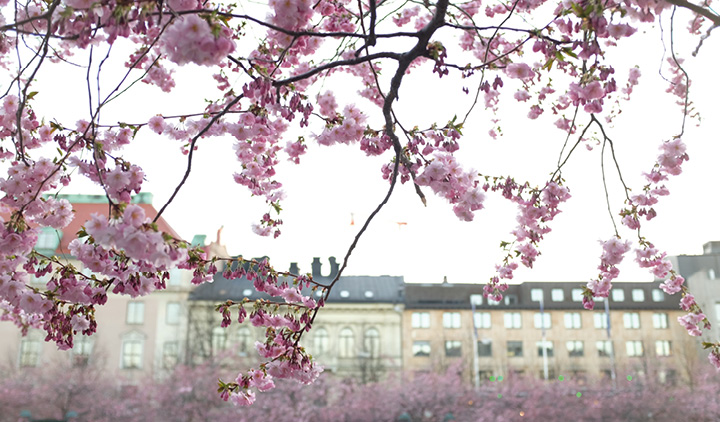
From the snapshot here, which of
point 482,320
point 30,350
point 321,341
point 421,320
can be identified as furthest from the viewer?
point 482,320

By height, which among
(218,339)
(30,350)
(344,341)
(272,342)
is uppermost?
(272,342)

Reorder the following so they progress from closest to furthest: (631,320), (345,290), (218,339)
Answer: (218,339), (631,320), (345,290)

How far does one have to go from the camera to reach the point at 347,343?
36.8 metres

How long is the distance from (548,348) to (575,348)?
5.31 feet

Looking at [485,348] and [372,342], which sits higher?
[372,342]

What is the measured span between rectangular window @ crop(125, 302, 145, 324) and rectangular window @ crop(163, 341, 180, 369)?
6.81ft

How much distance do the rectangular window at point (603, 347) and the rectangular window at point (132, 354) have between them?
2641 centimetres

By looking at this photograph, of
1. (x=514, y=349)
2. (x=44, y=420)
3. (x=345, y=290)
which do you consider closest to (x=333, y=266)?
(x=345, y=290)

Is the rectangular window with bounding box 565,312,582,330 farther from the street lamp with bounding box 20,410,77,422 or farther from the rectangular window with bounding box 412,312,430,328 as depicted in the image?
the street lamp with bounding box 20,410,77,422

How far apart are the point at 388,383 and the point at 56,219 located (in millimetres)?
28599

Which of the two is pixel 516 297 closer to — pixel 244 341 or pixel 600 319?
pixel 600 319

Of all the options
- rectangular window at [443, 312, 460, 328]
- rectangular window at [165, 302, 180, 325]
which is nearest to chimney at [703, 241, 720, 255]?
rectangular window at [443, 312, 460, 328]

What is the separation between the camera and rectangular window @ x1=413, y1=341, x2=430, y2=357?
3694 centimetres

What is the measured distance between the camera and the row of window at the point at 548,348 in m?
37.0
